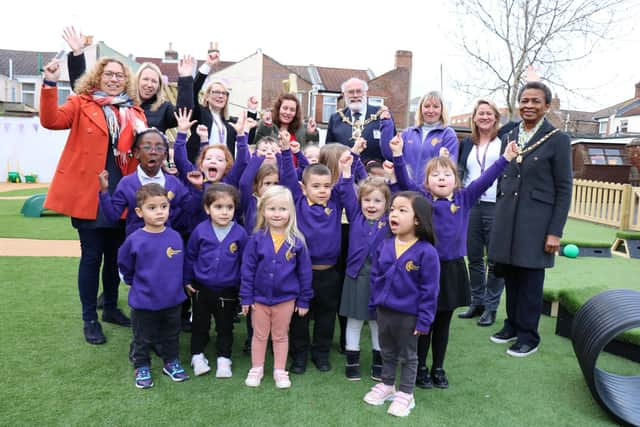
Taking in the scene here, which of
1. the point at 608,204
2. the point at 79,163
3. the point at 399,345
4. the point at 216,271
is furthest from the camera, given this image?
the point at 608,204

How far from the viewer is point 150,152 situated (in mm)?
3768

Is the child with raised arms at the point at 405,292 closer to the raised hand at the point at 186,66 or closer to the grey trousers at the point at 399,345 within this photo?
the grey trousers at the point at 399,345

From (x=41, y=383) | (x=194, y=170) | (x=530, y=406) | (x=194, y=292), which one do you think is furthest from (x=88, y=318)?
(x=530, y=406)

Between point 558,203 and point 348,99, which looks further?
point 348,99

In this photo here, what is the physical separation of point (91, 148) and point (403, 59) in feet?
111

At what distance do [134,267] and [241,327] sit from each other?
1557mm

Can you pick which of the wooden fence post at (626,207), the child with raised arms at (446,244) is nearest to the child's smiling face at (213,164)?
the child with raised arms at (446,244)

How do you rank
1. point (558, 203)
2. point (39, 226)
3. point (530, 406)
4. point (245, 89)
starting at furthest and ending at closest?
point (245, 89) < point (39, 226) < point (558, 203) < point (530, 406)

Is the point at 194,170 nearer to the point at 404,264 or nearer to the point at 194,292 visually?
the point at 194,292

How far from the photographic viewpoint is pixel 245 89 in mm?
33750

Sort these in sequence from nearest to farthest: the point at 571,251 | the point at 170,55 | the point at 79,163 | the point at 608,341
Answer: the point at 608,341 < the point at 79,163 < the point at 571,251 < the point at 170,55

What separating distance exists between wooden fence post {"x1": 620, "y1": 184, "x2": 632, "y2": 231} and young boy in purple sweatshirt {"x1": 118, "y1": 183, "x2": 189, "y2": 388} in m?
11.9

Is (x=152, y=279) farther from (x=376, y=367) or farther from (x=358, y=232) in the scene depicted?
(x=376, y=367)

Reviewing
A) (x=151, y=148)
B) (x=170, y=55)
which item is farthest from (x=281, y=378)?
(x=170, y=55)
